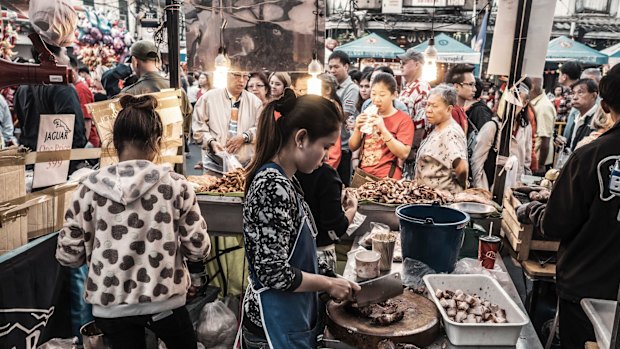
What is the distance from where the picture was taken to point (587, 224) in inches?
94.7

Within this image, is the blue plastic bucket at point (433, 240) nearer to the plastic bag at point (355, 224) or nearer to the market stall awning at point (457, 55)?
the plastic bag at point (355, 224)

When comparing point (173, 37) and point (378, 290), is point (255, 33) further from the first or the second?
point (378, 290)

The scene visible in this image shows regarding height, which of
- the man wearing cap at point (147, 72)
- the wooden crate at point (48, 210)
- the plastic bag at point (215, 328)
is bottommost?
the plastic bag at point (215, 328)

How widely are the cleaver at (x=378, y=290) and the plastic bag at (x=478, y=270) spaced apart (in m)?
0.66

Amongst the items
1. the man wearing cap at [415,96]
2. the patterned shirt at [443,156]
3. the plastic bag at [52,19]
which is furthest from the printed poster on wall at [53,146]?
the man wearing cap at [415,96]

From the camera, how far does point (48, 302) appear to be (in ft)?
9.06

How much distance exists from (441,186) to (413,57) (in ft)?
9.05

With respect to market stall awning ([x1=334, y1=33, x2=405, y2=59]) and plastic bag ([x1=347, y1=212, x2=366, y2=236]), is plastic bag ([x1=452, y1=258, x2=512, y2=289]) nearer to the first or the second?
plastic bag ([x1=347, y1=212, x2=366, y2=236])

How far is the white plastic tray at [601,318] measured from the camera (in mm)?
1585

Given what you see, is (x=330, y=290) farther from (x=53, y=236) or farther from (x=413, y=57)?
(x=413, y=57)

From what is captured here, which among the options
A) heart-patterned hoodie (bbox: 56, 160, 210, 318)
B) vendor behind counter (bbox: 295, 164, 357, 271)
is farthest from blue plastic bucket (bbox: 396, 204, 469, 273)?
heart-patterned hoodie (bbox: 56, 160, 210, 318)

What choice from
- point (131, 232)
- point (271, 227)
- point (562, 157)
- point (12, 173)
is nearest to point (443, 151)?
point (271, 227)

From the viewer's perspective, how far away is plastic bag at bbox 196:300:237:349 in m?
3.55

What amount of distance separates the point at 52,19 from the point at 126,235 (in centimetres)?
120
